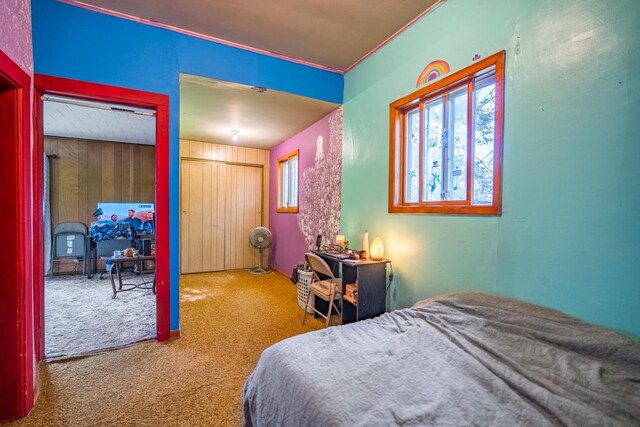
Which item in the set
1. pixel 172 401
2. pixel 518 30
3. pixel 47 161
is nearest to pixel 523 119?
pixel 518 30

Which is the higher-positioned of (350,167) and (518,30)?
(518,30)

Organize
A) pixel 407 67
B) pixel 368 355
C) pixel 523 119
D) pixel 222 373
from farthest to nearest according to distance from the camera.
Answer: pixel 407 67, pixel 222 373, pixel 523 119, pixel 368 355

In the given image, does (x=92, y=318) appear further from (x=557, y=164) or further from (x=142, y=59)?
(x=557, y=164)

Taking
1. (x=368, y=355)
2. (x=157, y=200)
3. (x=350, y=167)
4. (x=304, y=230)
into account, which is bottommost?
(x=368, y=355)

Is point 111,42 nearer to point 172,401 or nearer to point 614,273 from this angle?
point 172,401

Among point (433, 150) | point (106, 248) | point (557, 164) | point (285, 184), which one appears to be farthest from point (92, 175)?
point (557, 164)

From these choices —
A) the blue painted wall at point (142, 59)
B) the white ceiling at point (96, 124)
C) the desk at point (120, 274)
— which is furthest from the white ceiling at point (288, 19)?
the desk at point (120, 274)

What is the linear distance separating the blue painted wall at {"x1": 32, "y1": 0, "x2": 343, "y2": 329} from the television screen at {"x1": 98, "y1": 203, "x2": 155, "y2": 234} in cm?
339

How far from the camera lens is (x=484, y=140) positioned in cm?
191

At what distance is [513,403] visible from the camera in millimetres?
940

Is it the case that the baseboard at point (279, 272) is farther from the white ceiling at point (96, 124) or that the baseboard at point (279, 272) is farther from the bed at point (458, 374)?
the bed at point (458, 374)

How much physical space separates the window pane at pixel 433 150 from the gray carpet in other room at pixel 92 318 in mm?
2839

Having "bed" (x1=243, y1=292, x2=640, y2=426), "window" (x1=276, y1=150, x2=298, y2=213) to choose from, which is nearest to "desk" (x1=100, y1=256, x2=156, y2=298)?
"window" (x1=276, y1=150, x2=298, y2=213)

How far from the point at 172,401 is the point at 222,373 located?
363 millimetres
